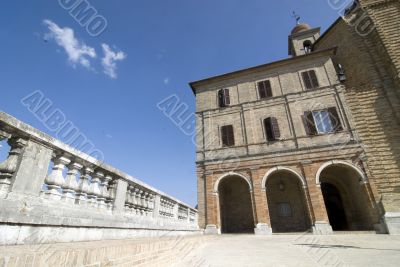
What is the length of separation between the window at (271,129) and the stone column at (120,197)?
40.4 feet

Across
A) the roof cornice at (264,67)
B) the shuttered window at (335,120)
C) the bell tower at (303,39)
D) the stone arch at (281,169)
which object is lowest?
the stone arch at (281,169)

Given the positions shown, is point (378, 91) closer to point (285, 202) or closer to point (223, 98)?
point (285, 202)

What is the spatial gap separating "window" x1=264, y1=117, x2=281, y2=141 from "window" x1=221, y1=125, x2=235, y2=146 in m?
2.48

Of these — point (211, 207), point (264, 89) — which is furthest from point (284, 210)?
point (264, 89)

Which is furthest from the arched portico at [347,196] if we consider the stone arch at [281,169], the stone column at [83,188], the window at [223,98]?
the stone column at [83,188]

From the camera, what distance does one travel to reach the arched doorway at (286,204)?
1412 centimetres

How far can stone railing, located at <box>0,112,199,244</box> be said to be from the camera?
6.73 ft

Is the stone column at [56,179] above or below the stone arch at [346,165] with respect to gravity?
below

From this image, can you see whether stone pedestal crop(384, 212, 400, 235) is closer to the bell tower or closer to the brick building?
the brick building

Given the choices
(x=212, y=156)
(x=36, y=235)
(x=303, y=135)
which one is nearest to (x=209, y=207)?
(x=212, y=156)

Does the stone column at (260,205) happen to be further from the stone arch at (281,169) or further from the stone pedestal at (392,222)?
the stone pedestal at (392,222)

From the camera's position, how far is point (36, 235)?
216cm

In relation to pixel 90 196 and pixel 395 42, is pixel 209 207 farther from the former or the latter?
pixel 395 42

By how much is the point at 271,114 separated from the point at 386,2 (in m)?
11.3
